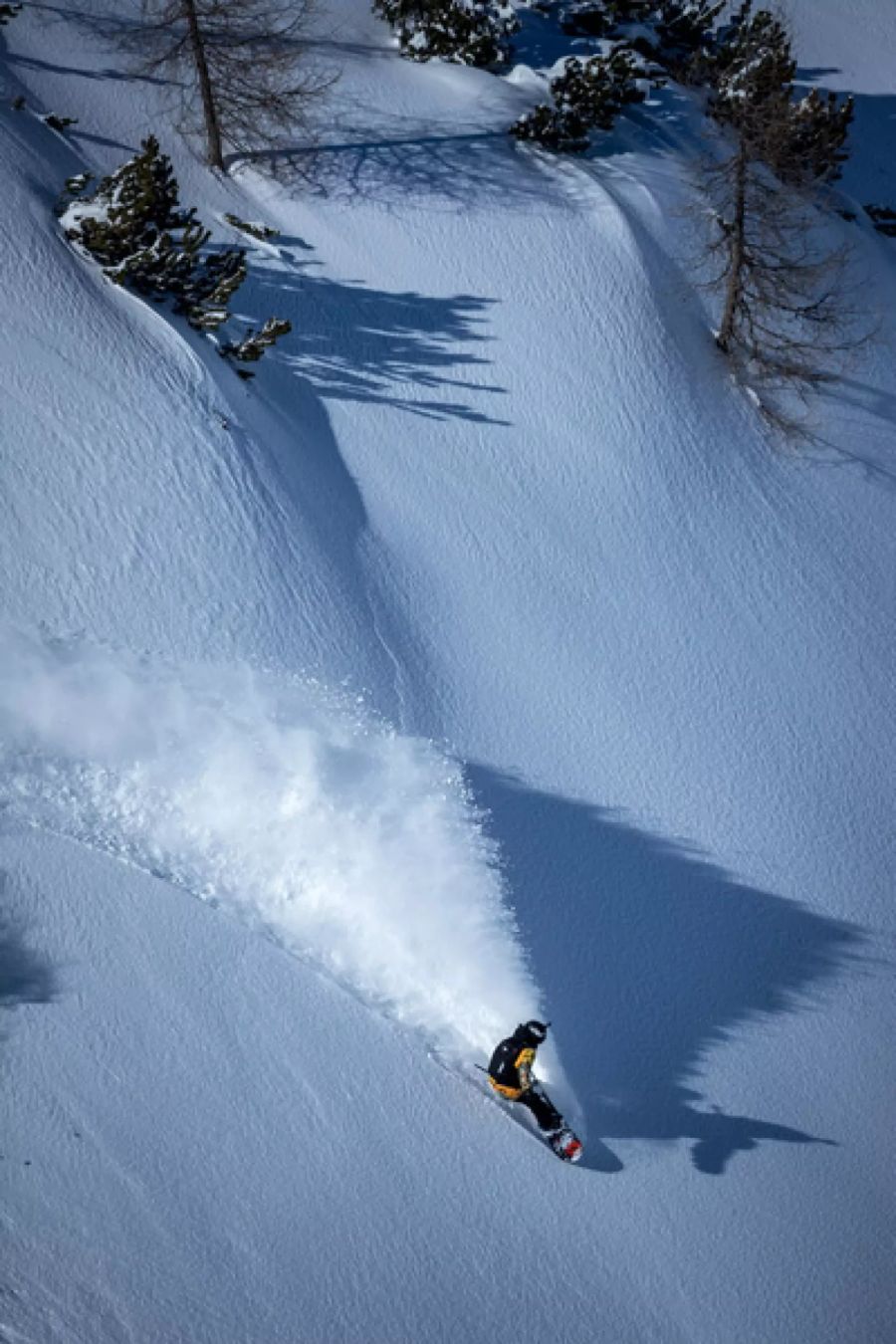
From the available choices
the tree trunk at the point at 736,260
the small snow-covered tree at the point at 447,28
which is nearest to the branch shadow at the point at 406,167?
the small snow-covered tree at the point at 447,28

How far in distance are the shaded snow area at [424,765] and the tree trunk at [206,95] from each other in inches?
13.5

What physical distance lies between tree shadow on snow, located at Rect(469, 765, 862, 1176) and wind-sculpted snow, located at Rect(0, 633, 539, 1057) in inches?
23.3

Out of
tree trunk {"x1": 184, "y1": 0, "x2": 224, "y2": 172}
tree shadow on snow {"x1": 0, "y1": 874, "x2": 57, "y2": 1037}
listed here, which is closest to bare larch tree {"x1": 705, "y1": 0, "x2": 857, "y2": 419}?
tree trunk {"x1": 184, "y1": 0, "x2": 224, "y2": 172}

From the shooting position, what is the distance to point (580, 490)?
16250mm

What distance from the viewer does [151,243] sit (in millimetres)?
14148

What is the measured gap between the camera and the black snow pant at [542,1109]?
36.0 feet

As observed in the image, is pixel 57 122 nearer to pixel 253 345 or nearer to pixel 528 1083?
pixel 253 345

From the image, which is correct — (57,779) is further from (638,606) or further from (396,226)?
(396,226)

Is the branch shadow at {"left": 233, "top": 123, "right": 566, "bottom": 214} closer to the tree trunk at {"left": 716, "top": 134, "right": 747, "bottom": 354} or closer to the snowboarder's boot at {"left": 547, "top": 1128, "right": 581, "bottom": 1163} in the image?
the tree trunk at {"left": 716, "top": 134, "right": 747, "bottom": 354}

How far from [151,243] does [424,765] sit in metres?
8.01

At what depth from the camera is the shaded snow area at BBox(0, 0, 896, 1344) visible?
10438mm

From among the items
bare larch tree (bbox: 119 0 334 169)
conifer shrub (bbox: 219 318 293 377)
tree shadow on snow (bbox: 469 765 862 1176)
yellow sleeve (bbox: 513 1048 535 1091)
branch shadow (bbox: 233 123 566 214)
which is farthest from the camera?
branch shadow (bbox: 233 123 566 214)

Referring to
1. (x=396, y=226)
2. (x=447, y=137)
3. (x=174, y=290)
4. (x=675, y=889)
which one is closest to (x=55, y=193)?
(x=174, y=290)

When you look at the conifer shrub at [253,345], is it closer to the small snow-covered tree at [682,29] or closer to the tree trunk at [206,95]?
the tree trunk at [206,95]
